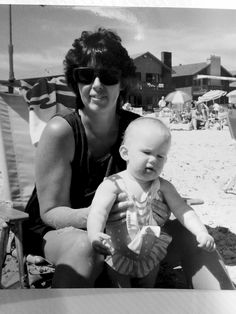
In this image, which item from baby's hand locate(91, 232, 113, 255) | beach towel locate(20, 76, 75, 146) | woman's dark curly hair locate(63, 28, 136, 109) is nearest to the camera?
baby's hand locate(91, 232, 113, 255)

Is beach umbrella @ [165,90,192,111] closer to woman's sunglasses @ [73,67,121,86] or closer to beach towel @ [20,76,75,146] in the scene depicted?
woman's sunglasses @ [73,67,121,86]

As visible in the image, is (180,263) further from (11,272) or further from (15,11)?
(15,11)

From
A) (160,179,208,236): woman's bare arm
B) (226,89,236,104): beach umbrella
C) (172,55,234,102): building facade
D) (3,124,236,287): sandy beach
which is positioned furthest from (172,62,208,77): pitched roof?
(160,179,208,236): woman's bare arm

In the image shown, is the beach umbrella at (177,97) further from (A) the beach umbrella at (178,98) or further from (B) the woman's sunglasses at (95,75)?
(B) the woman's sunglasses at (95,75)

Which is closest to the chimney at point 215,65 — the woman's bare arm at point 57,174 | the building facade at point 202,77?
the building facade at point 202,77

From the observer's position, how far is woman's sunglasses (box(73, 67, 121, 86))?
146cm

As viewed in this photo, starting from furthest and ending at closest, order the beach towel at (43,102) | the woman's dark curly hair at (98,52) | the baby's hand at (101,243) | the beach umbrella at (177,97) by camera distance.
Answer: the beach towel at (43,102) → the beach umbrella at (177,97) → the woman's dark curly hair at (98,52) → the baby's hand at (101,243)

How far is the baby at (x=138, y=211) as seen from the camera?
1.44 metres

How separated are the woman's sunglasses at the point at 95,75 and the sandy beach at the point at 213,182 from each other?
397 millimetres

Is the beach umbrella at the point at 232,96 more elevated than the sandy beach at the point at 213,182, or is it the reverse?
the beach umbrella at the point at 232,96

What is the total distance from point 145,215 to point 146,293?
→ 24 cm

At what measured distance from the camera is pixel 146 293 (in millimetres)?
1500

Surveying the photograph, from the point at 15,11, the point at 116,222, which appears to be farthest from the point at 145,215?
the point at 15,11

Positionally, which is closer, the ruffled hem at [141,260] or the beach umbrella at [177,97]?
the ruffled hem at [141,260]
